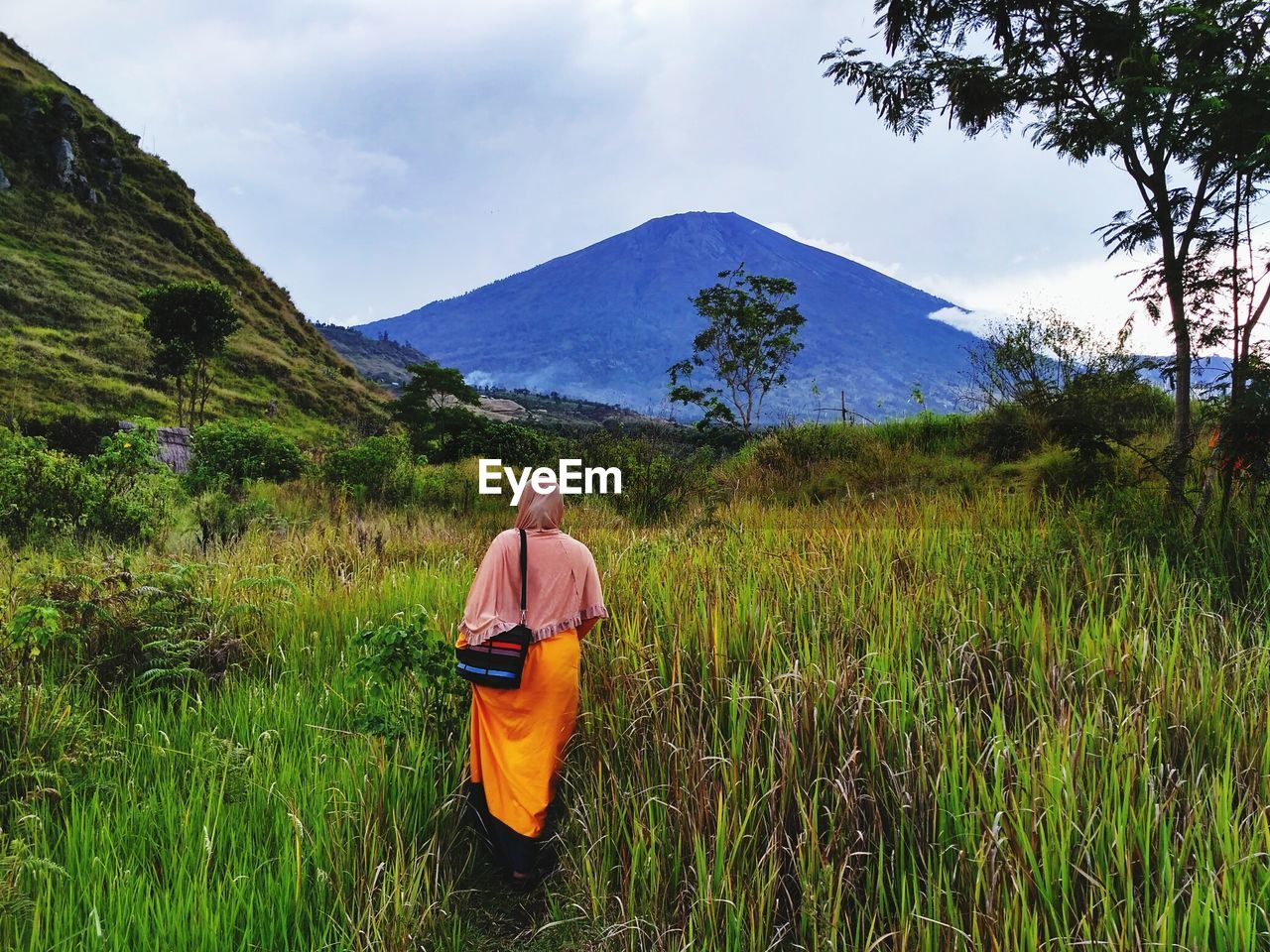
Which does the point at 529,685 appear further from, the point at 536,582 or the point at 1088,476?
the point at 1088,476

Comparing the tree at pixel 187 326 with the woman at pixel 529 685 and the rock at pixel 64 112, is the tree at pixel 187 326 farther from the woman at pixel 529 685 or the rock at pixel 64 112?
the woman at pixel 529 685

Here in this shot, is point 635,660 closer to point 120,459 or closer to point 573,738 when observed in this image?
point 573,738

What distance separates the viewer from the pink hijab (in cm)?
283

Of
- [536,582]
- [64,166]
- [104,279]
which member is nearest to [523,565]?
[536,582]

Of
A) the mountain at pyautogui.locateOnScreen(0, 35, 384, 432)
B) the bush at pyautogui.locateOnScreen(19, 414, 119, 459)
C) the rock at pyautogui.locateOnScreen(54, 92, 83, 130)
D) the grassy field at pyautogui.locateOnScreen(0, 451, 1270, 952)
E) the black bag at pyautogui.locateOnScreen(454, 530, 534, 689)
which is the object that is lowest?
the grassy field at pyautogui.locateOnScreen(0, 451, 1270, 952)

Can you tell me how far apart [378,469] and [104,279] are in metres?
46.9

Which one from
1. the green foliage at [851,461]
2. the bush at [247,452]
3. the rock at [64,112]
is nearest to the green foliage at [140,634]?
the green foliage at [851,461]

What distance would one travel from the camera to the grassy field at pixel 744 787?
1.87 metres

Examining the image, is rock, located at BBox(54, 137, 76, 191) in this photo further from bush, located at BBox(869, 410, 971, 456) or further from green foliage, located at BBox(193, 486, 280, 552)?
bush, located at BBox(869, 410, 971, 456)

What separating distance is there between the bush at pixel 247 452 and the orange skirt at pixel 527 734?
12.8 metres

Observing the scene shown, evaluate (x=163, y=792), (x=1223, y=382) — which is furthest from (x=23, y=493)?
(x=1223, y=382)

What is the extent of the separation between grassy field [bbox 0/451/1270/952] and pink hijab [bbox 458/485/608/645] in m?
0.50

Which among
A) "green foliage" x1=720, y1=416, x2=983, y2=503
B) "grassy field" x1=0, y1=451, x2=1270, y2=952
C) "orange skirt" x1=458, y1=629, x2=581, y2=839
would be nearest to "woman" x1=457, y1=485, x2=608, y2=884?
"orange skirt" x1=458, y1=629, x2=581, y2=839

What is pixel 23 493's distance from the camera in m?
6.85
